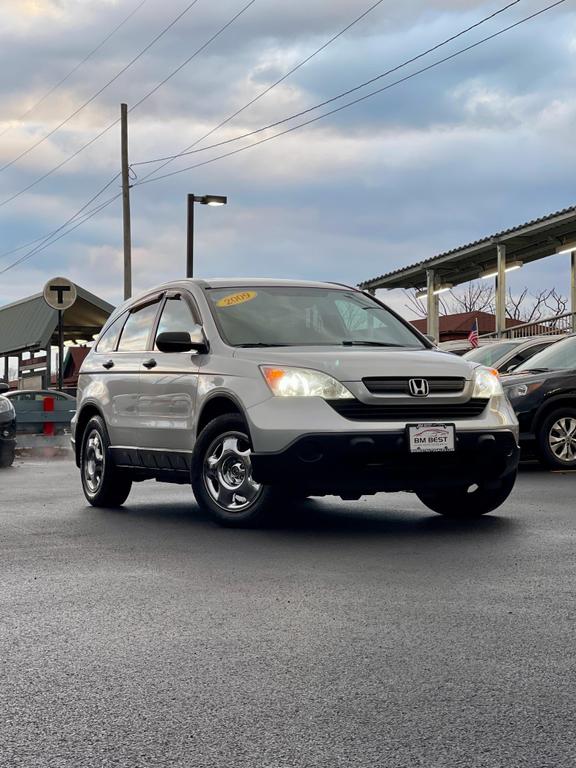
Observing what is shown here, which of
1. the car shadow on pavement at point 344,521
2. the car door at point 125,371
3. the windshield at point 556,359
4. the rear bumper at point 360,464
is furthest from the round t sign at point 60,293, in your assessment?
the rear bumper at point 360,464

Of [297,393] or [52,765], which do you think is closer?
[52,765]

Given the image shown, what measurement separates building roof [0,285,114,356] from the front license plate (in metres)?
23.3

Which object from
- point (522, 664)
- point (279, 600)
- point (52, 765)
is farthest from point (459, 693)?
point (279, 600)

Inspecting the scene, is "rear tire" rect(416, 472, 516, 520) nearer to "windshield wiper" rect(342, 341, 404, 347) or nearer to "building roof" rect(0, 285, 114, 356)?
"windshield wiper" rect(342, 341, 404, 347)

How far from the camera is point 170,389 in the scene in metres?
9.66

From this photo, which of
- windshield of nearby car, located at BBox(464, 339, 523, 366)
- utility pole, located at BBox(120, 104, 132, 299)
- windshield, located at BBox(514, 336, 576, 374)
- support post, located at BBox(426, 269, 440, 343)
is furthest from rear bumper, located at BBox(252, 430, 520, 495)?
support post, located at BBox(426, 269, 440, 343)

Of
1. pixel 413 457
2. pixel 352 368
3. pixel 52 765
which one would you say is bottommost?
pixel 52 765

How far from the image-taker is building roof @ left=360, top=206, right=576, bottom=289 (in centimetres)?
3005

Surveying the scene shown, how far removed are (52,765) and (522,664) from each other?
1.98 m

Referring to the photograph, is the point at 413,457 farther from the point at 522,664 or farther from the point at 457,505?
the point at 522,664

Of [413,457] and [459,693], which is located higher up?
[413,457]

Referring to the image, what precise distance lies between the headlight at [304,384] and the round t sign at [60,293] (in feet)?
52.2

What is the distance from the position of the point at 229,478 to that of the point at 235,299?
163 centimetres

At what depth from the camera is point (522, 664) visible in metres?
Answer: 4.69
